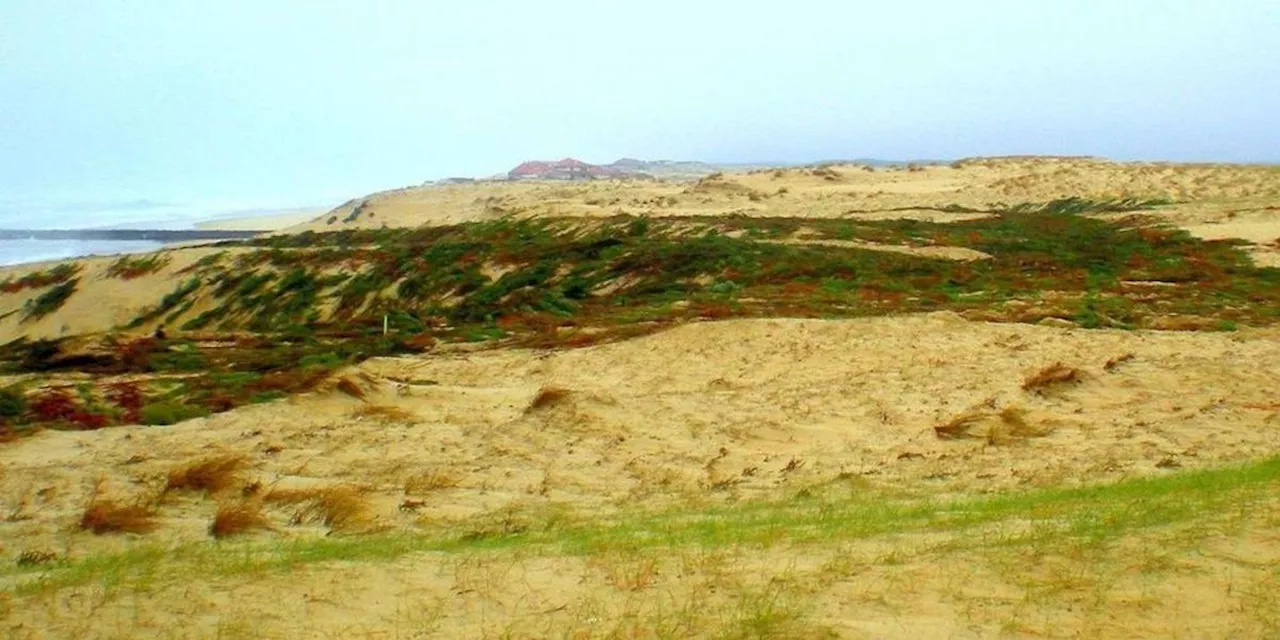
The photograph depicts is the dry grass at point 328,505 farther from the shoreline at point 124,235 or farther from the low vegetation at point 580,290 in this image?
the shoreline at point 124,235

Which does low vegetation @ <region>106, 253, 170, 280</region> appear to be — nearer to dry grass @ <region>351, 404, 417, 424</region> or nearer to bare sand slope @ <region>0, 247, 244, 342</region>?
bare sand slope @ <region>0, 247, 244, 342</region>

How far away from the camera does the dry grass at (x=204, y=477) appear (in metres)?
6.73

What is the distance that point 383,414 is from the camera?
8.96 m

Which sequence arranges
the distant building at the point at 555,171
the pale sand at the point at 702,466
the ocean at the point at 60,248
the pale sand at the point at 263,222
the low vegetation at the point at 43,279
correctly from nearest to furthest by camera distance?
the pale sand at the point at 702,466 < the low vegetation at the point at 43,279 < the ocean at the point at 60,248 < the pale sand at the point at 263,222 < the distant building at the point at 555,171

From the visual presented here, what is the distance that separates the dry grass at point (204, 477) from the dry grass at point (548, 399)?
257 centimetres

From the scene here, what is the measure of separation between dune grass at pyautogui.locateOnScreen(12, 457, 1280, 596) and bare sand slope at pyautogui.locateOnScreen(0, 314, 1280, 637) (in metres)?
0.23

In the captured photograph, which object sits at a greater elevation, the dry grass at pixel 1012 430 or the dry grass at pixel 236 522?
the dry grass at pixel 236 522

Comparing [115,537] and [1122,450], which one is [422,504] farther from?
[1122,450]

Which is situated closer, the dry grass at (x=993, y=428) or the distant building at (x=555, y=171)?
the dry grass at (x=993, y=428)

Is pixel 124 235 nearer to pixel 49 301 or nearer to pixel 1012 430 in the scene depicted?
pixel 49 301

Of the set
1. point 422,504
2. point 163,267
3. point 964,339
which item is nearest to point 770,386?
point 964,339

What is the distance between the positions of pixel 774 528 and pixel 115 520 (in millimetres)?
3306

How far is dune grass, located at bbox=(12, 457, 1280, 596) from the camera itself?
198 inches

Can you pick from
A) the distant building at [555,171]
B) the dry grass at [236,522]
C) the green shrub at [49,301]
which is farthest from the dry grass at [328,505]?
the distant building at [555,171]
